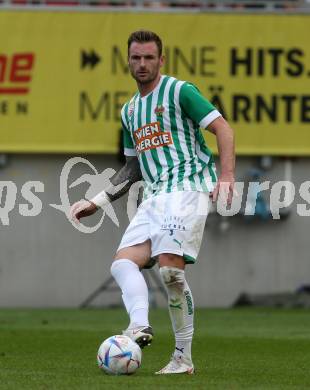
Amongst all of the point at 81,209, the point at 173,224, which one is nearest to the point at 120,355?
the point at 173,224

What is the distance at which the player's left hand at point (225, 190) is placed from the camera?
718 cm

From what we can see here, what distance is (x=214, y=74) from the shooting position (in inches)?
764

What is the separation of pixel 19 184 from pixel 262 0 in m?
4.87

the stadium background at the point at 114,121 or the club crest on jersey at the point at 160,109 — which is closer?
the club crest on jersey at the point at 160,109

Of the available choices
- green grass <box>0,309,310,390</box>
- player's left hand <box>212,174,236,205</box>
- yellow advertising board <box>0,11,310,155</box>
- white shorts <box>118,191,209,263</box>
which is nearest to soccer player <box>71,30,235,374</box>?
white shorts <box>118,191,209,263</box>

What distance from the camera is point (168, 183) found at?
7.70 metres

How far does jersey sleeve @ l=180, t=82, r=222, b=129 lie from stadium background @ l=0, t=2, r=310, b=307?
11.6 metres

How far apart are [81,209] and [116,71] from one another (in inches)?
454

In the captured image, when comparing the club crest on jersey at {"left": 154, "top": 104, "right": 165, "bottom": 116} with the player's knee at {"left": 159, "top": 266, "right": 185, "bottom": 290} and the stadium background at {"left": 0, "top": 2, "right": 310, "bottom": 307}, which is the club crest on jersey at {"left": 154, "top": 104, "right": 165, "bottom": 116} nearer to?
the player's knee at {"left": 159, "top": 266, "right": 185, "bottom": 290}

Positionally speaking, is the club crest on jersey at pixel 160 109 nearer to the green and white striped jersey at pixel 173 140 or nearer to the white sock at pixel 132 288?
the green and white striped jersey at pixel 173 140

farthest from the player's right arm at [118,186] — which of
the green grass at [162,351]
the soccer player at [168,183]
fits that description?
the green grass at [162,351]

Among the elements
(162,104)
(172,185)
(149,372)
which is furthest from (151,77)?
(149,372)

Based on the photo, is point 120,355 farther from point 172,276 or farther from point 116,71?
point 116,71

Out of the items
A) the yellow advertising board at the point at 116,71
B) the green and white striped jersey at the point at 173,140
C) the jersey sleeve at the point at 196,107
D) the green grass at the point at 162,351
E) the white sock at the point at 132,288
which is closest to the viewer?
the green grass at the point at 162,351
